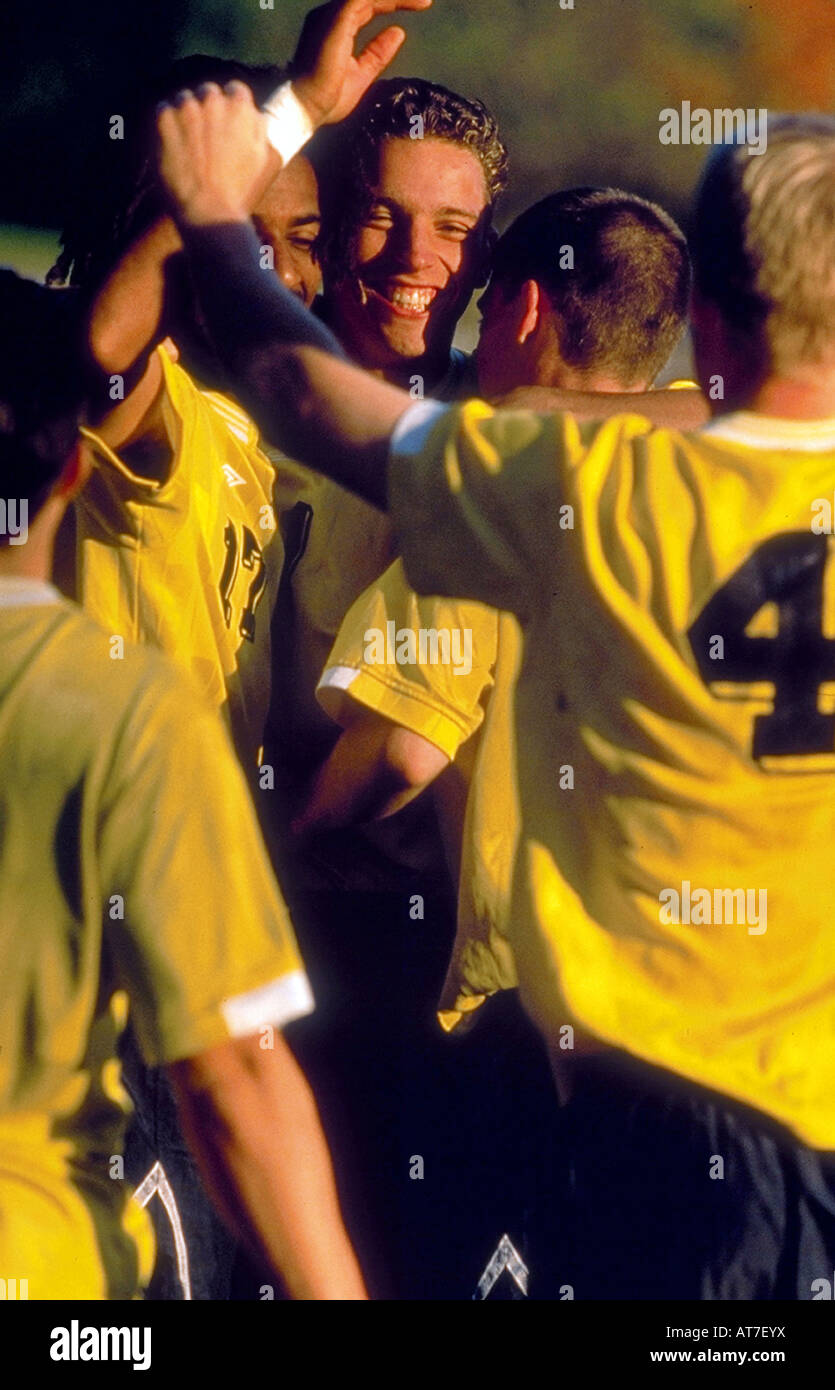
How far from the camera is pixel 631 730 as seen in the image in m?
1.66

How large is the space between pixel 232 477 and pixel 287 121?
1.95 ft

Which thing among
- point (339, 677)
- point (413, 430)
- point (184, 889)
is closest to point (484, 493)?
point (413, 430)

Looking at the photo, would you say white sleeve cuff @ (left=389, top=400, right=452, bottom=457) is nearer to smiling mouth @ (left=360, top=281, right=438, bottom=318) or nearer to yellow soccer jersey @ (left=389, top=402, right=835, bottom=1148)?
yellow soccer jersey @ (left=389, top=402, right=835, bottom=1148)

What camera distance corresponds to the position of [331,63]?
1.93 meters

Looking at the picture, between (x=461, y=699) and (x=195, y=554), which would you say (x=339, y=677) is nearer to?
(x=461, y=699)

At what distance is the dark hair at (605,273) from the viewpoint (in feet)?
7.58

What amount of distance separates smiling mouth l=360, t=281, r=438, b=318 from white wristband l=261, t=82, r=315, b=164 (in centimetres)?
65

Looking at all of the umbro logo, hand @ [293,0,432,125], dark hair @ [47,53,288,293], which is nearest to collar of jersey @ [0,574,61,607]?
dark hair @ [47,53,288,293]

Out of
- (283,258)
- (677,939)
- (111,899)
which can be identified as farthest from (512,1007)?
(283,258)

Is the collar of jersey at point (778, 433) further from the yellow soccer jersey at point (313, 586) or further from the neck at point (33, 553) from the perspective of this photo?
the yellow soccer jersey at point (313, 586)

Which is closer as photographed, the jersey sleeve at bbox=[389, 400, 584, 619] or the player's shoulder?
the player's shoulder

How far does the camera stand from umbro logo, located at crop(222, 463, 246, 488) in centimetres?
237

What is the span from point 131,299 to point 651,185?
229cm
